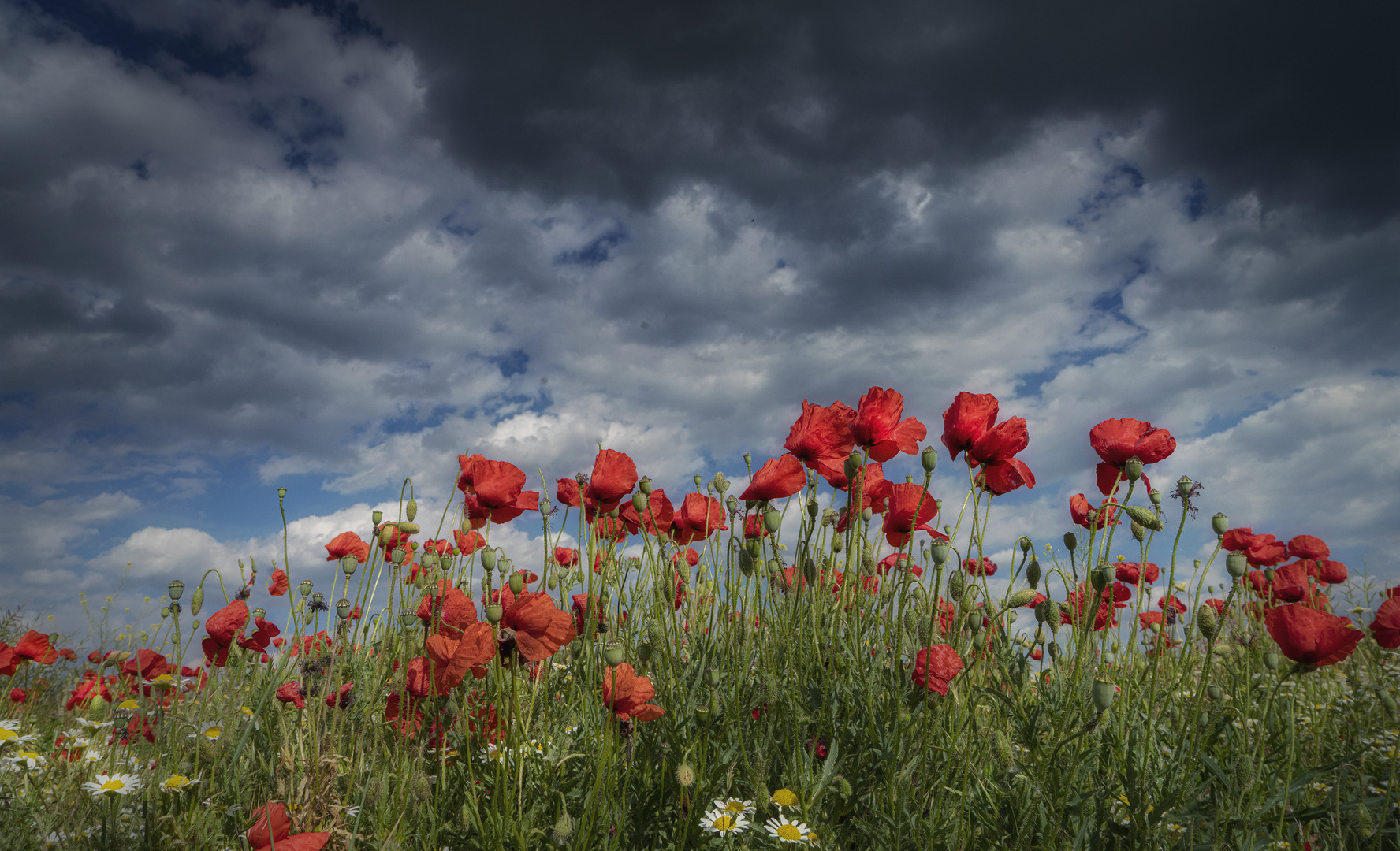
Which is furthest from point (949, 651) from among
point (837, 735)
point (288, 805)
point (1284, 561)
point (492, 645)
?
point (1284, 561)

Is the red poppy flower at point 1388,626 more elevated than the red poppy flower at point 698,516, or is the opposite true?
the red poppy flower at point 698,516

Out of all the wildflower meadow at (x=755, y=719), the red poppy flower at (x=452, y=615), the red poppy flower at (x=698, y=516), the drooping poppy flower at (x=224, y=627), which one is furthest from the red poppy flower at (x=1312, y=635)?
the drooping poppy flower at (x=224, y=627)

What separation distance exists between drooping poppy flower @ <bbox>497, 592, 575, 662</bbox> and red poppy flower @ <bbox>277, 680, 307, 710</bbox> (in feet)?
4.35

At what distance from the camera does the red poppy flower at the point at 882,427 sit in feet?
8.19

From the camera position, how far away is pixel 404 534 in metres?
3.03

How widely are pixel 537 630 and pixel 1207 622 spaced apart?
202cm

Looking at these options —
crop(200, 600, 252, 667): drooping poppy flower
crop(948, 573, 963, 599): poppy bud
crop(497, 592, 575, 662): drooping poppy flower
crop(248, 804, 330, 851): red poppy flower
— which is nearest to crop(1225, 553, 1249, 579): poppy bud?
crop(948, 573, 963, 599): poppy bud

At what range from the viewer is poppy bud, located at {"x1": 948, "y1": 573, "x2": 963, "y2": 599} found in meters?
2.46

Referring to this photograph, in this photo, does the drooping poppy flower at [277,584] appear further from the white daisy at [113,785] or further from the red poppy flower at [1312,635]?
the red poppy flower at [1312,635]

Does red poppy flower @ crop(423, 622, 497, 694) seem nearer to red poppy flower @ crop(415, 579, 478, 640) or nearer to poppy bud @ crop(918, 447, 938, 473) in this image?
red poppy flower @ crop(415, 579, 478, 640)

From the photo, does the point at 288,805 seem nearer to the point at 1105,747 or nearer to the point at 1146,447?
the point at 1105,747

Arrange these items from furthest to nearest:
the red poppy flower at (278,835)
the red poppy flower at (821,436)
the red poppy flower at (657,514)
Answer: the red poppy flower at (657,514) → the red poppy flower at (821,436) → the red poppy flower at (278,835)

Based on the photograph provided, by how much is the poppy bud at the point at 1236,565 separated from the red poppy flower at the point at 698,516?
5.70 feet

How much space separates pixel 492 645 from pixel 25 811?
201cm
